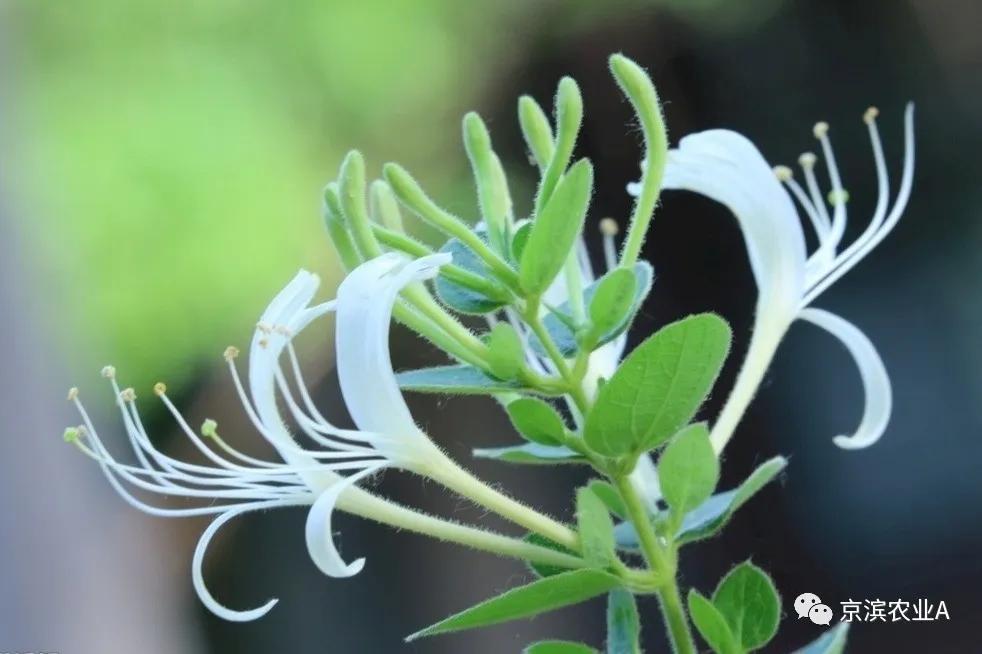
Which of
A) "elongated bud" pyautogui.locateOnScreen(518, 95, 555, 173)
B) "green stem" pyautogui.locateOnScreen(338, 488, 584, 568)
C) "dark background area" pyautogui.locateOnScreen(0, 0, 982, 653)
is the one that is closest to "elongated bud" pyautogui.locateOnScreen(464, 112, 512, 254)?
"elongated bud" pyautogui.locateOnScreen(518, 95, 555, 173)

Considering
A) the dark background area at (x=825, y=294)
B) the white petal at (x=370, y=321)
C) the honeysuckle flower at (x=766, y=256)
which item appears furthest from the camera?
the dark background area at (x=825, y=294)

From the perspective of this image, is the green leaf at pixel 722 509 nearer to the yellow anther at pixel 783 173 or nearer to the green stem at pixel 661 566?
the green stem at pixel 661 566

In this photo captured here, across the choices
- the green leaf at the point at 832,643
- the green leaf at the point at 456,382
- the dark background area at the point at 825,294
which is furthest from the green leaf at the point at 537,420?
the dark background area at the point at 825,294

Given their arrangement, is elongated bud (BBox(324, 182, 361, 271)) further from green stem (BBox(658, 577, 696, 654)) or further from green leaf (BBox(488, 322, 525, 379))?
green stem (BBox(658, 577, 696, 654))

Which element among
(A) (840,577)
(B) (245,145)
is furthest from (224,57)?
(A) (840,577)

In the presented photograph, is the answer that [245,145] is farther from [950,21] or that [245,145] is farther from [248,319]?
[950,21]

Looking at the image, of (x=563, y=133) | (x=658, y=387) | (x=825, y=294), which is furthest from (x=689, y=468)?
(x=825, y=294)

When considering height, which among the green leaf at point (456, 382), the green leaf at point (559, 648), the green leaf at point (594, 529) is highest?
the green leaf at point (456, 382)
